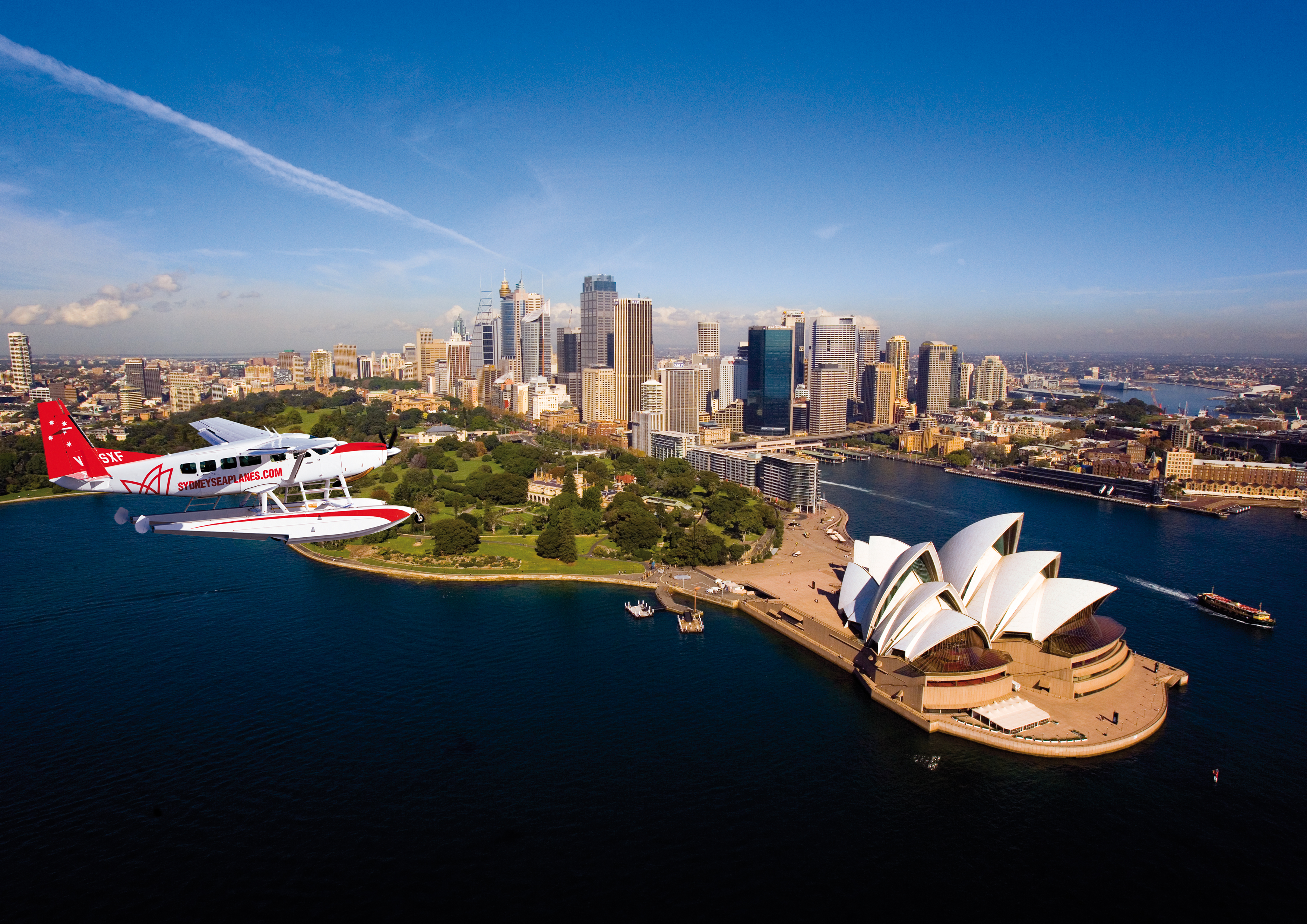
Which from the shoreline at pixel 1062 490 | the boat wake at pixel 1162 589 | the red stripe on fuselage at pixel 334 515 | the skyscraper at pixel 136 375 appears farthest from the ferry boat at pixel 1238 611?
the skyscraper at pixel 136 375

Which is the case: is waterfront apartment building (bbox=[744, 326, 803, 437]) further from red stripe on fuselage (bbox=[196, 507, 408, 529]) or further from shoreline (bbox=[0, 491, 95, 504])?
red stripe on fuselage (bbox=[196, 507, 408, 529])

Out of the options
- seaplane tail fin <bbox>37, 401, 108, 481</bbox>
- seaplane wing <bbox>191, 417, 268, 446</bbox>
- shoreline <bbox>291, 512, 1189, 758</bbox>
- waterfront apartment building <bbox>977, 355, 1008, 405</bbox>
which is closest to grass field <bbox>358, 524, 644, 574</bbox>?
shoreline <bbox>291, 512, 1189, 758</bbox>

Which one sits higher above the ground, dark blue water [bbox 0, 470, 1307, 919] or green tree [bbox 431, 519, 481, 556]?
green tree [bbox 431, 519, 481, 556]

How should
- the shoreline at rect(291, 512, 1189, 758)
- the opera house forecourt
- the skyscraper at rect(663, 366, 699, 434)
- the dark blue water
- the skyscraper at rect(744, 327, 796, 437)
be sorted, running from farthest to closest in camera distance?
the skyscraper at rect(744, 327, 796, 437), the skyscraper at rect(663, 366, 699, 434), the opera house forecourt, the shoreline at rect(291, 512, 1189, 758), the dark blue water

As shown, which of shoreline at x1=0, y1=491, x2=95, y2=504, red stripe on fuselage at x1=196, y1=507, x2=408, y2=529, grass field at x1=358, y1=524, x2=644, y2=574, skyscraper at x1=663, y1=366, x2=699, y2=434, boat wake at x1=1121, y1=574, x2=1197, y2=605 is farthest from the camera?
skyscraper at x1=663, y1=366, x2=699, y2=434

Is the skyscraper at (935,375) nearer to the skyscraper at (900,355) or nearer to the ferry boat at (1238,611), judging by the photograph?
the skyscraper at (900,355)

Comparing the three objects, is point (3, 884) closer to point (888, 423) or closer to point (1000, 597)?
point (1000, 597)
